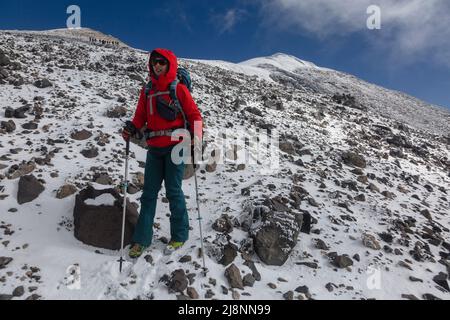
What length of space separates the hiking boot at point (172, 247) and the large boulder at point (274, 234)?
1.57 metres

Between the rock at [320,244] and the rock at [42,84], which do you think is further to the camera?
the rock at [42,84]

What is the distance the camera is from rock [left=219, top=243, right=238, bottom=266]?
21.2 ft

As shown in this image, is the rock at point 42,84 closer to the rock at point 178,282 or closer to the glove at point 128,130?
the glove at point 128,130

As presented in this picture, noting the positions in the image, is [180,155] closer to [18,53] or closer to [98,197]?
[98,197]

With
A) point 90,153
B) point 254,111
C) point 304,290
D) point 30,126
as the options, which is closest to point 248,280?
point 304,290

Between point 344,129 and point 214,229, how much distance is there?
12977 mm

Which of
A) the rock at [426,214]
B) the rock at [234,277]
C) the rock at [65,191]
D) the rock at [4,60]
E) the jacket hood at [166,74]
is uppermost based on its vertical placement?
the rock at [4,60]

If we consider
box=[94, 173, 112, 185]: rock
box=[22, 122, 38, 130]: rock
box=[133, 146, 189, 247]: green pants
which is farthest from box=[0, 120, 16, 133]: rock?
box=[133, 146, 189, 247]: green pants

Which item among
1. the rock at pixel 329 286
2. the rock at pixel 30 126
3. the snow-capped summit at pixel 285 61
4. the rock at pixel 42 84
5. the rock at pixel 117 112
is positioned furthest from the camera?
the snow-capped summit at pixel 285 61

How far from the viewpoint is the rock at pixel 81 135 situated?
1033cm

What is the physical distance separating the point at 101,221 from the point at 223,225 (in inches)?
101

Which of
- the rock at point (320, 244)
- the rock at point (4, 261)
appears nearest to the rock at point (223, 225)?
the rock at point (320, 244)

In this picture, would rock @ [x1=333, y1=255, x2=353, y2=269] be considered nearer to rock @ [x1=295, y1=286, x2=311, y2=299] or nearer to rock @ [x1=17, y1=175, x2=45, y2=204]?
rock @ [x1=295, y1=286, x2=311, y2=299]
